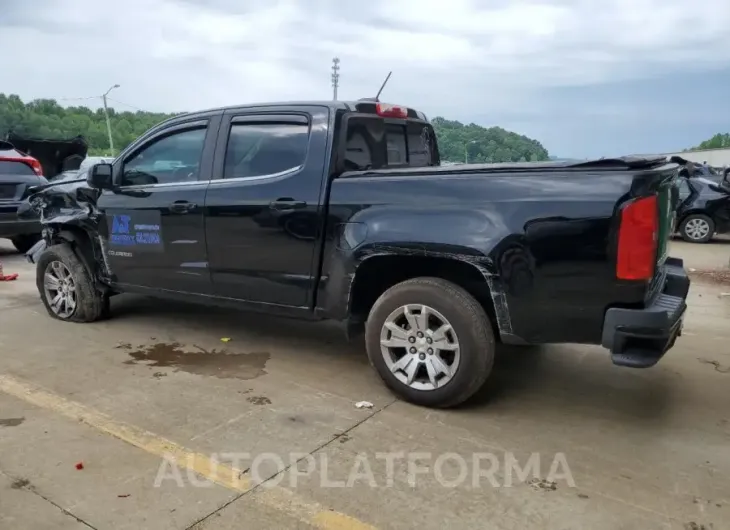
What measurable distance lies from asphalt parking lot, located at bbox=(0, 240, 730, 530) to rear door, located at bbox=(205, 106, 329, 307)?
667 mm

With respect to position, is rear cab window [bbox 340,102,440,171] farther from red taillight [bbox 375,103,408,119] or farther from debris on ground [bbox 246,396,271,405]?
debris on ground [bbox 246,396,271,405]

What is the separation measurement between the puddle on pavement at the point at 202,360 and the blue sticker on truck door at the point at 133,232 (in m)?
0.80

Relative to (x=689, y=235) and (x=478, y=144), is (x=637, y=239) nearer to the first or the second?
(x=478, y=144)

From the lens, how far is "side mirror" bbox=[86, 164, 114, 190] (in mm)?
5176

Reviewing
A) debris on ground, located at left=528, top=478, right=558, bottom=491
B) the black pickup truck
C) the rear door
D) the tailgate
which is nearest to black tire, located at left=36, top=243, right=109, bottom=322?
the black pickup truck

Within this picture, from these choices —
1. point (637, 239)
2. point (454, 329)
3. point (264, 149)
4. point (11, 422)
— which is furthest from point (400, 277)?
point (11, 422)

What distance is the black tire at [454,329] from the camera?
362cm

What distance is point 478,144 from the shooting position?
7.36 metres

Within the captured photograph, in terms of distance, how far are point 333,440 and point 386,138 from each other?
2.34 meters

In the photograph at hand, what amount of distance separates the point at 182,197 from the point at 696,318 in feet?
16.1

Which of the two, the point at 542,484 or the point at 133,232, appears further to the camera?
the point at 133,232

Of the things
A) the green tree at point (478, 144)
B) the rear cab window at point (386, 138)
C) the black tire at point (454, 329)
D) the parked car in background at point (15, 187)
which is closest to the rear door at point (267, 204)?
the rear cab window at point (386, 138)

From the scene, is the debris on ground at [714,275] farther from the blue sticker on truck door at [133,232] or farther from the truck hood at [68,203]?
the truck hood at [68,203]

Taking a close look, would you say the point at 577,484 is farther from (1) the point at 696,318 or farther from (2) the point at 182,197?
(1) the point at 696,318
